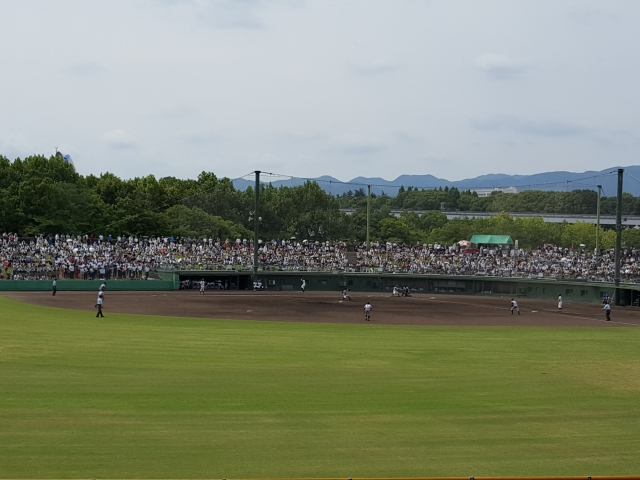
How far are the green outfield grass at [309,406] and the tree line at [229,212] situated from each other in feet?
189

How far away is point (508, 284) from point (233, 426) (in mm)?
62877

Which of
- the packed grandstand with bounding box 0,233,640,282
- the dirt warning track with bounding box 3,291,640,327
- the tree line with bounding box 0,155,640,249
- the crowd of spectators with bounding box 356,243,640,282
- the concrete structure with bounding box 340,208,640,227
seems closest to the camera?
the dirt warning track with bounding box 3,291,640,327

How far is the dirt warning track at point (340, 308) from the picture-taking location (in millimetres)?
49344

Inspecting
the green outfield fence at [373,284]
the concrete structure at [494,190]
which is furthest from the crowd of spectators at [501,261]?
the concrete structure at [494,190]

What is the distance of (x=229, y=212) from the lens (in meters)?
103

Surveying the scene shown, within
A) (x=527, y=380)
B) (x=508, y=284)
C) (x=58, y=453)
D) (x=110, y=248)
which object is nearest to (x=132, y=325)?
(x=527, y=380)

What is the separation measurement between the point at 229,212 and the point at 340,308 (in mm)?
48001

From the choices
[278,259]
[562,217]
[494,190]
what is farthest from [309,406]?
[494,190]

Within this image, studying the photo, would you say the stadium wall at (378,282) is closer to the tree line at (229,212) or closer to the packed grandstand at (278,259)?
the packed grandstand at (278,259)

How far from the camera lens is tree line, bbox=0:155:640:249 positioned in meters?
91.5

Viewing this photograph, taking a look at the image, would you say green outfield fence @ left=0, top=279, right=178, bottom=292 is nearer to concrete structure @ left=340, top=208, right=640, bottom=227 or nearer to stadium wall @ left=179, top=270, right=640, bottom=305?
stadium wall @ left=179, top=270, right=640, bottom=305

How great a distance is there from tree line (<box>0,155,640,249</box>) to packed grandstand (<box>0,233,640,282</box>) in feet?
13.1

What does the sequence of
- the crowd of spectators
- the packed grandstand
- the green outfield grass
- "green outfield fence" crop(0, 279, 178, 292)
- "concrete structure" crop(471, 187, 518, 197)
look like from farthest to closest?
"concrete structure" crop(471, 187, 518, 197) < the crowd of spectators < the packed grandstand < "green outfield fence" crop(0, 279, 178, 292) < the green outfield grass

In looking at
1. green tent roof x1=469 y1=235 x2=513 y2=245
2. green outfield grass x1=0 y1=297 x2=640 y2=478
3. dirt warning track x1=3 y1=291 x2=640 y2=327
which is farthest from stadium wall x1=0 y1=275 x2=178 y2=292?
green tent roof x1=469 y1=235 x2=513 y2=245
